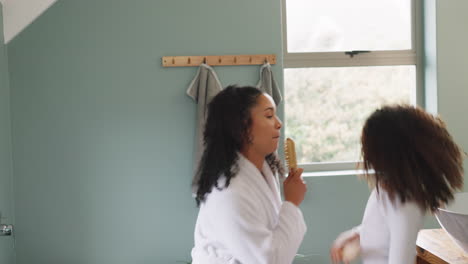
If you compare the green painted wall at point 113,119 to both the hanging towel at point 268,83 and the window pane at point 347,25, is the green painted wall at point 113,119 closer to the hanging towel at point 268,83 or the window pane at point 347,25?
Answer: the hanging towel at point 268,83

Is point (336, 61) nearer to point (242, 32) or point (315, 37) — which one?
point (315, 37)

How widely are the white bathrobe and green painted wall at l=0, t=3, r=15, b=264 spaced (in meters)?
1.54

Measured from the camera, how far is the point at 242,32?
280 cm

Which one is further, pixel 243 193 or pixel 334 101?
pixel 334 101

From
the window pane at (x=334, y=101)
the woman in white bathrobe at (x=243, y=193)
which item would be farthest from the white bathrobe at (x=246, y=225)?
the window pane at (x=334, y=101)

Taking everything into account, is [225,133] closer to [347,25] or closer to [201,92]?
[201,92]

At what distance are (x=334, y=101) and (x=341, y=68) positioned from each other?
0.20 meters

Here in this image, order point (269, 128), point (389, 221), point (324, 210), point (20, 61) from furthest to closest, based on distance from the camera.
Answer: point (324, 210) < point (20, 61) < point (269, 128) < point (389, 221)

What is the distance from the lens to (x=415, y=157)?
4.11 feet

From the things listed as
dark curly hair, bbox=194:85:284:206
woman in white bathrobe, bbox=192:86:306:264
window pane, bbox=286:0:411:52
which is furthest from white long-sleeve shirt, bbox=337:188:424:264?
window pane, bbox=286:0:411:52

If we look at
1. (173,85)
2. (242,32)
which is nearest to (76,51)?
(173,85)

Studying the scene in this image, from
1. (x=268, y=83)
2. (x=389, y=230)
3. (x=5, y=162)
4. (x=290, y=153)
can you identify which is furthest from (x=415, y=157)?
(x=5, y=162)

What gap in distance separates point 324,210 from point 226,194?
1716 millimetres

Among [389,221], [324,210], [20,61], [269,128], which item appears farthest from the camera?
[324,210]
